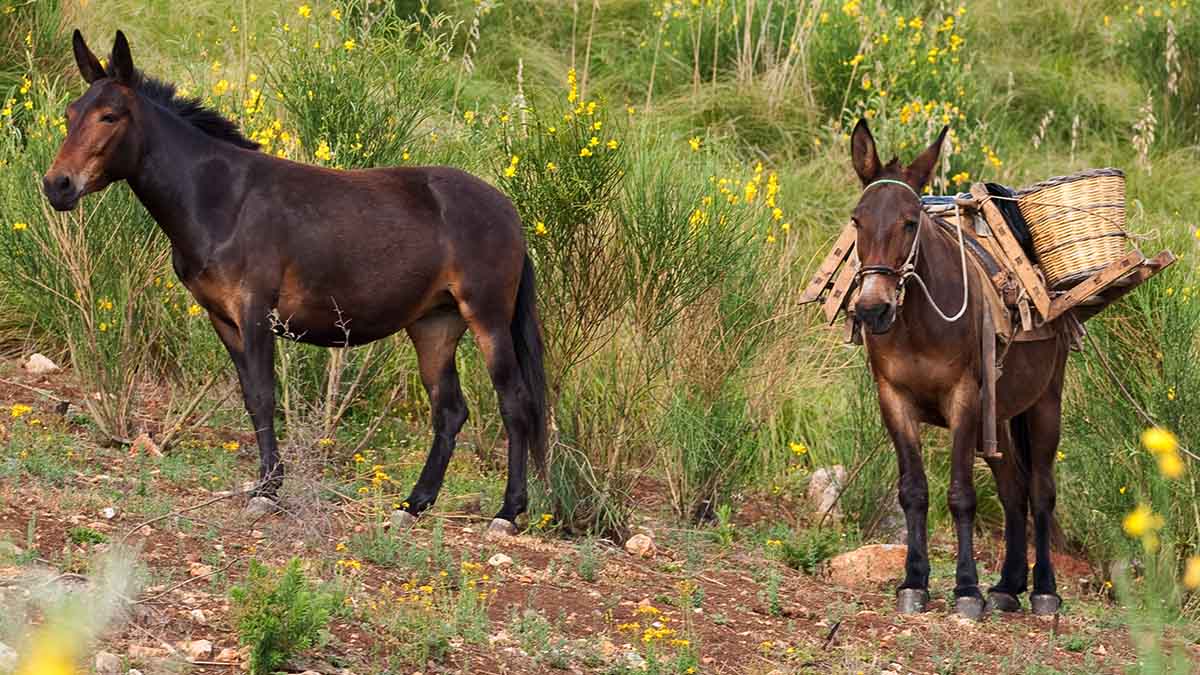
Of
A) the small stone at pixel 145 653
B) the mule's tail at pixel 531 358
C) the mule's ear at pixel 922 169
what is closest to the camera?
the small stone at pixel 145 653

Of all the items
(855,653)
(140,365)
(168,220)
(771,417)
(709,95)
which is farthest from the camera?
(709,95)

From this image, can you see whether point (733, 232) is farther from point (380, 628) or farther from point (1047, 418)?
point (380, 628)

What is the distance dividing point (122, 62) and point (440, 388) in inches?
83.5

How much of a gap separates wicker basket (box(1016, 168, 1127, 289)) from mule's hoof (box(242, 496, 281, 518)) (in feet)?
12.2

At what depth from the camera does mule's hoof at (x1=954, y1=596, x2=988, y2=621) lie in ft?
23.7

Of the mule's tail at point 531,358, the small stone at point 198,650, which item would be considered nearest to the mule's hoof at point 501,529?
the mule's tail at point 531,358

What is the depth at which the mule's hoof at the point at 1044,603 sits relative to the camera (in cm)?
786

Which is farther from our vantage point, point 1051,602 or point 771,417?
point 771,417

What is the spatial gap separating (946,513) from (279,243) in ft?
17.1

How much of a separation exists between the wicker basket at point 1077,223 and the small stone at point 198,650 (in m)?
4.33

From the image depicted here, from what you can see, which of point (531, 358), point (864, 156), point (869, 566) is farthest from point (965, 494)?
point (531, 358)

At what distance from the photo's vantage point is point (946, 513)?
10.6 meters

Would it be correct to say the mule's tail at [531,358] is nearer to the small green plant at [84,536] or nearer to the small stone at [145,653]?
the small green plant at [84,536]

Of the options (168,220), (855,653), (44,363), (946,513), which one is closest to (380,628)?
(855,653)
